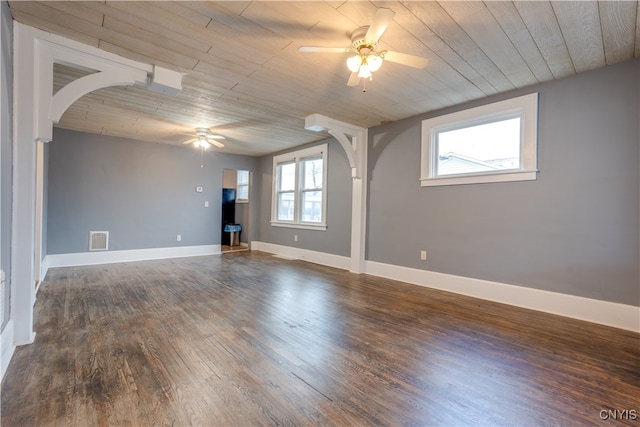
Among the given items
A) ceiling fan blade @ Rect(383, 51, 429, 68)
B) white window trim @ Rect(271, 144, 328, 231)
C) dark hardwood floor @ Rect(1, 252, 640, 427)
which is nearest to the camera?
dark hardwood floor @ Rect(1, 252, 640, 427)

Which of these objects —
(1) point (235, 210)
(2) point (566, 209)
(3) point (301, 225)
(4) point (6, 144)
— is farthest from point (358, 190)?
(1) point (235, 210)

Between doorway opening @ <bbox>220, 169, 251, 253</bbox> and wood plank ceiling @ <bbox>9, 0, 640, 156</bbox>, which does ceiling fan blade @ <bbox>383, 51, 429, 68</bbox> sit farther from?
doorway opening @ <bbox>220, 169, 251, 253</bbox>

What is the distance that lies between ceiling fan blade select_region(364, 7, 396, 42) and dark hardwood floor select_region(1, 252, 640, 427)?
7.17 ft

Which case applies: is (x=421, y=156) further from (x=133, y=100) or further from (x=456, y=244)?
(x=133, y=100)

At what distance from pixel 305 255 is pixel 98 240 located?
3796mm

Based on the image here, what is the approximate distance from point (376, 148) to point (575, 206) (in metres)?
2.65

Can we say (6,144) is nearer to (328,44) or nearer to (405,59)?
(328,44)

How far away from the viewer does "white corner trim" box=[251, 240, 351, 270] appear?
5.39 meters

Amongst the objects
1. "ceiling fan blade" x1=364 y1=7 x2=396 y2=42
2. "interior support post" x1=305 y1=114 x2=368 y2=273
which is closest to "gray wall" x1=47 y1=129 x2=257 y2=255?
"interior support post" x1=305 y1=114 x2=368 y2=273

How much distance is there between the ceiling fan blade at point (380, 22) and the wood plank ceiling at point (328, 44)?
0.16 m

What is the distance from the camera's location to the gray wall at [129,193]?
16.9ft

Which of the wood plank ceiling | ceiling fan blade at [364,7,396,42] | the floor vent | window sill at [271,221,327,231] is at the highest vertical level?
the wood plank ceiling

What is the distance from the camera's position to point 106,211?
219 inches

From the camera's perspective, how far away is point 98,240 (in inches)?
215
